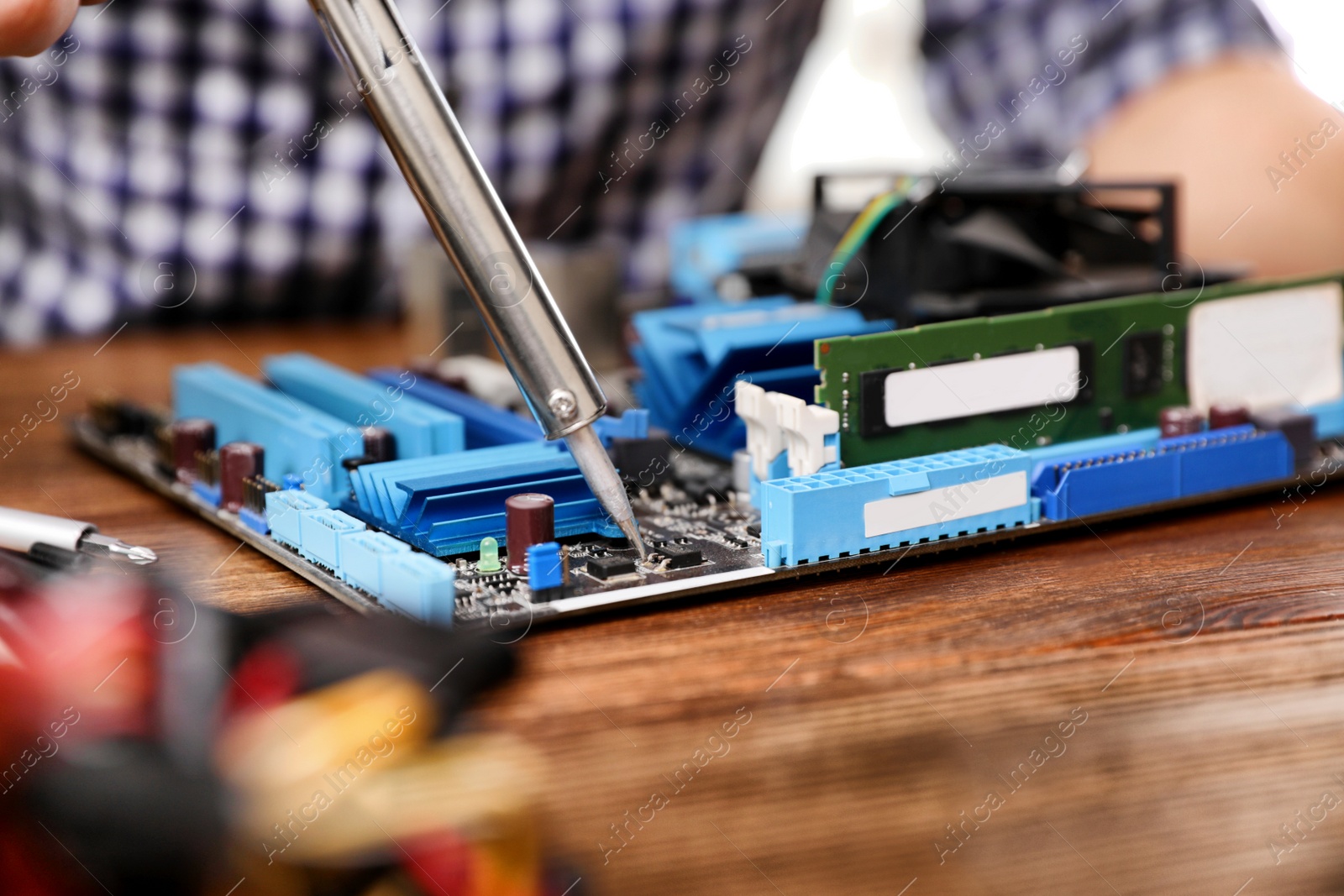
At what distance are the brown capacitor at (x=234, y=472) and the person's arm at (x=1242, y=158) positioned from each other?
953mm

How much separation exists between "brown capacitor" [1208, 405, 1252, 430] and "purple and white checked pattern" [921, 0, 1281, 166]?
2.85ft

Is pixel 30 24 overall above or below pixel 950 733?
above

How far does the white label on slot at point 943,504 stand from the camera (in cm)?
65

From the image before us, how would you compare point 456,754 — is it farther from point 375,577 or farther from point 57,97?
point 57,97

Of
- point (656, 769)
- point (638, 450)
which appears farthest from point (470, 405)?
point (656, 769)

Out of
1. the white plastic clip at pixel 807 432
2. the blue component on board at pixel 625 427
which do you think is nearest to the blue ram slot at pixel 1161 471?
the white plastic clip at pixel 807 432

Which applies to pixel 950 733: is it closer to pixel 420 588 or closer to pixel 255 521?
pixel 420 588

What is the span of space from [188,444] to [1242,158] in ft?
3.73

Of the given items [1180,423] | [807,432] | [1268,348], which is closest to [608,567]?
[807,432]

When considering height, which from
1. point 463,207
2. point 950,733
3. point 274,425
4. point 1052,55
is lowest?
point 950,733

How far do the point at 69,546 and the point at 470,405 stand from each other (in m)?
0.28

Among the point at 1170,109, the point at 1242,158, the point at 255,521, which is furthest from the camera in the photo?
the point at 1170,109

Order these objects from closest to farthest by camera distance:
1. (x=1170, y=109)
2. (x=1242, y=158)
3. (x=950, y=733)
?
(x=950, y=733)
(x=1242, y=158)
(x=1170, y=109)

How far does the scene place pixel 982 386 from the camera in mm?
745
